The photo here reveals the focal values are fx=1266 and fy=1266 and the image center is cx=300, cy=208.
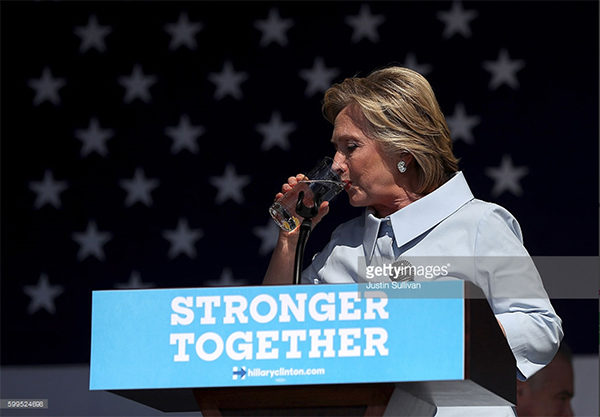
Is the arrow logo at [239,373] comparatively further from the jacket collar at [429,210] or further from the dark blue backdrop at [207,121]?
the dark blue backdrop at [207,121]

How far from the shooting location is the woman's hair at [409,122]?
2.83 metres

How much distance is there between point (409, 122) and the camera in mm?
2834

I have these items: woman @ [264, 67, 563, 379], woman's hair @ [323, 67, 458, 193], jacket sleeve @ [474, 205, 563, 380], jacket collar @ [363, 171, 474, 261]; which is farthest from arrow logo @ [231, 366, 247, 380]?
woman's hair @ [323, 67, 458, 193]

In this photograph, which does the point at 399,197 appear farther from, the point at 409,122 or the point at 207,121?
the point at 207,121

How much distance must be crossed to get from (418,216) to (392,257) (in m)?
0.11

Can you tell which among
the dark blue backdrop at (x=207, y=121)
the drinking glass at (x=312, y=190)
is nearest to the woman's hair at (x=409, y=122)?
the drinking glass at (x=312, y=190)

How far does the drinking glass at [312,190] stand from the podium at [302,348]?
726 millimetres

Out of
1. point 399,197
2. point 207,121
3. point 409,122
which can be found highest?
point 207,121

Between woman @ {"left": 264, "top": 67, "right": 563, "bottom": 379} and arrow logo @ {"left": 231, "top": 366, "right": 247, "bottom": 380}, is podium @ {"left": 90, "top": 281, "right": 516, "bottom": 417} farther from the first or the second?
woman @ {"left": 264, "top": 67, "right": 563, "bottom": 379}

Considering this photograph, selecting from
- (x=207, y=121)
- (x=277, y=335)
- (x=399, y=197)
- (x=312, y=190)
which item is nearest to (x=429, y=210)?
(x=399, y=197)

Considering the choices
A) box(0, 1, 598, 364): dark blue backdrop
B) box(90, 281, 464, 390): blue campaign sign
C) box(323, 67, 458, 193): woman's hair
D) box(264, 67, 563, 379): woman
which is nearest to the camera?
box(90, 281, 464, 390): blue campaign sign

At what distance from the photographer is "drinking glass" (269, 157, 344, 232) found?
2.79m

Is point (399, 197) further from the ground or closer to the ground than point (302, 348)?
further from the ground

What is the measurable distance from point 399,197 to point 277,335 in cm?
95
